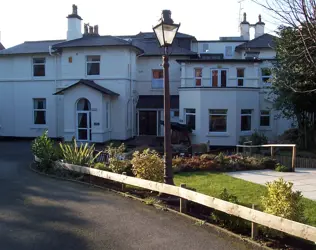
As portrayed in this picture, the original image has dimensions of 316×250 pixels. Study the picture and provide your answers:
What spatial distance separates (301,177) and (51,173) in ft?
27.9

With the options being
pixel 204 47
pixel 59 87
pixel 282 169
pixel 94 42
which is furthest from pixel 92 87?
pixel 204 47

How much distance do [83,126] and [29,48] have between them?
27.4 feet

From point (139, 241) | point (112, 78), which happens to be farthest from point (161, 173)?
point (112, 78)

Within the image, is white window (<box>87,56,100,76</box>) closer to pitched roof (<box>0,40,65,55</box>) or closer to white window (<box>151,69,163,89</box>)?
pitched roof (<box>0,40,65,55</box>)

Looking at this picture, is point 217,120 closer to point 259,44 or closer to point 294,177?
point 259,44

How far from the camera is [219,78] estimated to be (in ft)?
86.9

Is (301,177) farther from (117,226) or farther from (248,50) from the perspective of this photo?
(248,50)

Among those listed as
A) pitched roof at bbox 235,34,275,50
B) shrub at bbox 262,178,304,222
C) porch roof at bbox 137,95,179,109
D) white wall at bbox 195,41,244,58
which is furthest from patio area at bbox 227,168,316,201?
white wall at bbox 195,41,244,58

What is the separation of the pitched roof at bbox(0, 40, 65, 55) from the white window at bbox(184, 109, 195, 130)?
1112 cm

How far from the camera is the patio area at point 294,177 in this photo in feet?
37.0

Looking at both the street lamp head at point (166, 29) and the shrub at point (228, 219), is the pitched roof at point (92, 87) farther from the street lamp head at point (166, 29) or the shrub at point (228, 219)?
the shrub at point (228, 219)

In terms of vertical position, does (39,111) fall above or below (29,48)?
below

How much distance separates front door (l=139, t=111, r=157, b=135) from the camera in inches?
1184

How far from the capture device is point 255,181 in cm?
1248
